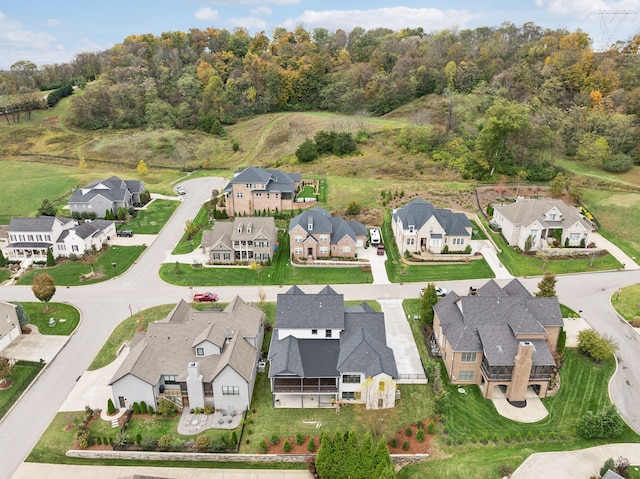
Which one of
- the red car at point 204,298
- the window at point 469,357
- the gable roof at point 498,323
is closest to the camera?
the gable roof at point 498,323

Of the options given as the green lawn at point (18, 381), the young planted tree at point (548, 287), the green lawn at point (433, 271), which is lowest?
the green lawn at point (18, 381)

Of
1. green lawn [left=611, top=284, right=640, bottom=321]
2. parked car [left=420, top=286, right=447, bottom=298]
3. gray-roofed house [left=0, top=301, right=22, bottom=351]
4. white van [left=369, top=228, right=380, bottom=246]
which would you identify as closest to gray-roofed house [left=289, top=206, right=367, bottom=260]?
white van [left=369, top=228, right=380, bottom=246]

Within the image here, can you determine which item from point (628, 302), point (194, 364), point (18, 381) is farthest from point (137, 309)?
point (628, 302)

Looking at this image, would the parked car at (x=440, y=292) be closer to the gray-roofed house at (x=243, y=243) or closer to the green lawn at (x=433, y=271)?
the green lawn at (x=433, y=271)

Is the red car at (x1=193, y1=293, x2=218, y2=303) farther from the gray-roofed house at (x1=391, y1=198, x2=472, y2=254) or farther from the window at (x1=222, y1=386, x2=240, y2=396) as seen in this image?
the gray-roofed house at (x1=391, y1=198, x2=472, y2=254)

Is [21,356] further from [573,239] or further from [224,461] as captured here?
[573,239]

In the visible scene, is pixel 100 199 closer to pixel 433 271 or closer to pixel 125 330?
pixel 125 330


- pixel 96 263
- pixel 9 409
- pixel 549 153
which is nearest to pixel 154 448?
pixel 9 409

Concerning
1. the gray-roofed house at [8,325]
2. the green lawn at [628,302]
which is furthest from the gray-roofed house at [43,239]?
the green lawn at [628,302]
